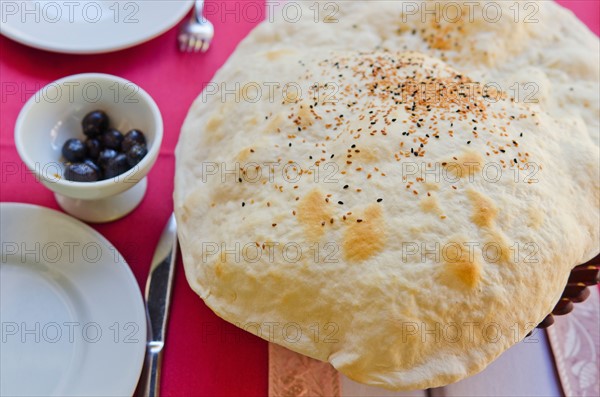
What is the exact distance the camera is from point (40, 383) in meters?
1.17

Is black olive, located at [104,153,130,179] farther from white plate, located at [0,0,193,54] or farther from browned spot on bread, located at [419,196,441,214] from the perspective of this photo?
browned spot on bread, located at [419,196,441,214]

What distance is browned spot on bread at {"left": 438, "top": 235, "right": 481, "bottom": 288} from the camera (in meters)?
1.01

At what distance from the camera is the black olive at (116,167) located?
4.33ft

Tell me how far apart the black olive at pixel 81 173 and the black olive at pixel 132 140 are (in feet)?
0.35

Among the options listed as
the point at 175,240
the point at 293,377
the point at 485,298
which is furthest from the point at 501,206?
the point at 175,240

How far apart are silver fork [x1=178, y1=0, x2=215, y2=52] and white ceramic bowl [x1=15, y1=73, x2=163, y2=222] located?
1.42ft

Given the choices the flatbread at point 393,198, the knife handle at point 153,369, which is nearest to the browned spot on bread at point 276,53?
the flatbread at point 393,198

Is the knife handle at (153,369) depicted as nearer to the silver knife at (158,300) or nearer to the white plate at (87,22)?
the silver knife at (158,300)

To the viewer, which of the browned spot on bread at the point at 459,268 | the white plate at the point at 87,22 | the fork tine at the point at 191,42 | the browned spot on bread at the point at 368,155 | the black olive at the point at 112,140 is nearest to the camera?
the browned spot on bread at the point at 459,268

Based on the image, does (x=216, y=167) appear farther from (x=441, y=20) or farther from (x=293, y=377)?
(x=441, y=20)

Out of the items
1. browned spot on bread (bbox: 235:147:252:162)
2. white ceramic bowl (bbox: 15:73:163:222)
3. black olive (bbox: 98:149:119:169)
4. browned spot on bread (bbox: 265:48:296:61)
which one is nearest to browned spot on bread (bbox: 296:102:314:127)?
browned spot on bread (bbox: 235:147:252:162)

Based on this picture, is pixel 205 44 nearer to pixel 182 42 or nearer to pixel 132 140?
pixel 182 42

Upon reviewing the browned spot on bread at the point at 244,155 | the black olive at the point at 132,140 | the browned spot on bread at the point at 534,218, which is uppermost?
the browned spot on bread at the point at 534,218

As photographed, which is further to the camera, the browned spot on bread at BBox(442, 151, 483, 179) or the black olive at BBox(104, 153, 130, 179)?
the black olive at BBox(104, 153, 130, 179)
